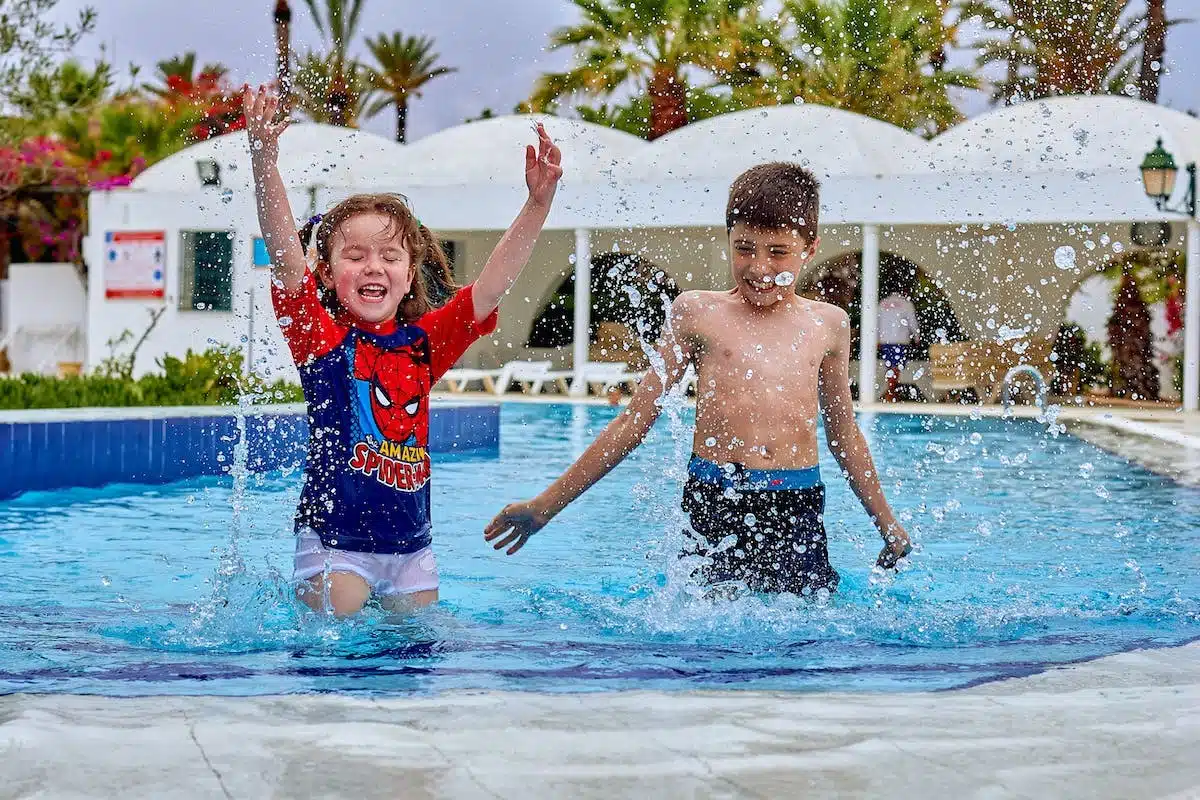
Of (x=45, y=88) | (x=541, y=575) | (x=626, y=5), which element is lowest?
(x=541, y=575)

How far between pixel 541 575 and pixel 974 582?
1.66 meters

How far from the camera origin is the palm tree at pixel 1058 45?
24.2 m

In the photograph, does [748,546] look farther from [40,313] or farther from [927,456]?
[40,313]

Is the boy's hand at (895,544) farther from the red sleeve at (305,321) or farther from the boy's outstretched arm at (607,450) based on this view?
the red sleeve at (305,321)

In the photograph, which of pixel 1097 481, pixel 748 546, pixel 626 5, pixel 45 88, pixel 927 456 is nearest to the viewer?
pixel 748 546

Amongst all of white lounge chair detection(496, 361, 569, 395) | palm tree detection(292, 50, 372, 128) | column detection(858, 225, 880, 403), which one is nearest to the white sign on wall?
white lounge chair detection(496, 361, 569, 395)

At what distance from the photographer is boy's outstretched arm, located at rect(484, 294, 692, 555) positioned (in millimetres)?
3881

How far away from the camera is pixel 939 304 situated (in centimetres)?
2609

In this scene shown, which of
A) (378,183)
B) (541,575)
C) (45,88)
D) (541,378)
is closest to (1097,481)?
(541,575)

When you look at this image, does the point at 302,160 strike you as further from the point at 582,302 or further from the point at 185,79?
the point at 185,79

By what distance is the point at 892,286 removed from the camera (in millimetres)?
25953

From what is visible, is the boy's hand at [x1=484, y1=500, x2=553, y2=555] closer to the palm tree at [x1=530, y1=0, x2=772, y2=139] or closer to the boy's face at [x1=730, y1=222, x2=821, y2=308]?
the boy's face at [x1=730, y1=222, x2=821, y2=308]

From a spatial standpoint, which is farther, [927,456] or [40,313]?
[40,313]

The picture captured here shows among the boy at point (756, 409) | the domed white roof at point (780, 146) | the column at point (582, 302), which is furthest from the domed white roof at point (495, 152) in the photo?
the boy at point (756, 409)
